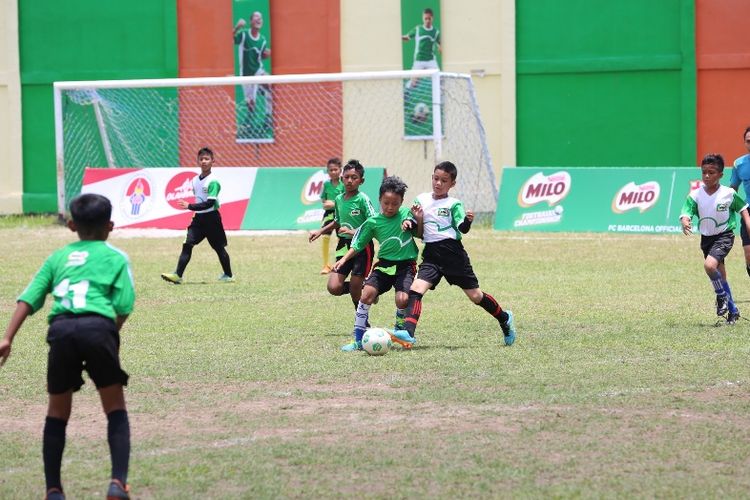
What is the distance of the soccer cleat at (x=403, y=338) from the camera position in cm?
1103

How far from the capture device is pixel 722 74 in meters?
26.4

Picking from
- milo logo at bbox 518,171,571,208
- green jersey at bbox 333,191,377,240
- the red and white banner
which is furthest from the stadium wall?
green jersey at bbox 333,191,377,240

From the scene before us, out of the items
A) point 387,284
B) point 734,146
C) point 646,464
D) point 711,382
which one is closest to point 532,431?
point 646,464

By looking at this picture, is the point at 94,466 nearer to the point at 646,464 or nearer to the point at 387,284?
the point at 646,464

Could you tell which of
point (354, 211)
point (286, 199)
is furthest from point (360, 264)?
point (286, 199)

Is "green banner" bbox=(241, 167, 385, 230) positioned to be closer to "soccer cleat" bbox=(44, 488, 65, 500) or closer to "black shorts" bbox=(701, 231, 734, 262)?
"black shorts" bbox=(701, 231, 734, 262)

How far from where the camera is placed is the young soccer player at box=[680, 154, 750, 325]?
12.3 meters

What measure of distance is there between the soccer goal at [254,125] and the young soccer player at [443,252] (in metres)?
16.2

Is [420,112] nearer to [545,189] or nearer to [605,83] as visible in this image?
[605,83]

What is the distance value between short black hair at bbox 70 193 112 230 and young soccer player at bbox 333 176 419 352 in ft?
16.2

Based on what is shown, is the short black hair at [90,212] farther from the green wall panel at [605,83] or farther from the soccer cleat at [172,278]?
the green wall panel at [605,83]

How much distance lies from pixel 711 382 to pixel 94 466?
4419 mm

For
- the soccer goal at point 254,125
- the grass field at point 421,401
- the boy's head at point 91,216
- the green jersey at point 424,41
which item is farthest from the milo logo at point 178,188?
the boy's head at point 91,216

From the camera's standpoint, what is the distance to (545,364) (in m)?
10.1
